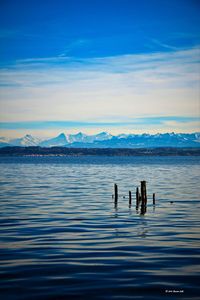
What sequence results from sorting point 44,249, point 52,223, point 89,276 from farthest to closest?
point 52,223
point 44,249
point 89,276

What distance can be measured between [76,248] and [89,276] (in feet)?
16.2

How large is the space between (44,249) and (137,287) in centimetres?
729

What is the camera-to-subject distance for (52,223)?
96.1 ft

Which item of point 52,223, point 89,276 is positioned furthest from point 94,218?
point 89,276

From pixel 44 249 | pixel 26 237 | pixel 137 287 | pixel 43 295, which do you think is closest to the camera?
pixel 43 295

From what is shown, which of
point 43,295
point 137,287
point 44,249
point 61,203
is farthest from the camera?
point 61,203

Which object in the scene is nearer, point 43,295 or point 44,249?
point 43,295

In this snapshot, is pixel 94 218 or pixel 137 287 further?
pixel 94 218

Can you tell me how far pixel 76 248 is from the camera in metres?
20.9

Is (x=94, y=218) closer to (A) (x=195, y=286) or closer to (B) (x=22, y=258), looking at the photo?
(B) (x=22, y=258)

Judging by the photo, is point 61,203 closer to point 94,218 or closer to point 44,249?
point 94,218

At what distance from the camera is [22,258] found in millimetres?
18781

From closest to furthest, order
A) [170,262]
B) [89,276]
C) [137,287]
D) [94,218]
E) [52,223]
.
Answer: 1. [137,287]
2. [89,276]
3. [170,262]
4. [52,223]
5. [94,218]

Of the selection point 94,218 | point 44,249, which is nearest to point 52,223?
point 94,218
